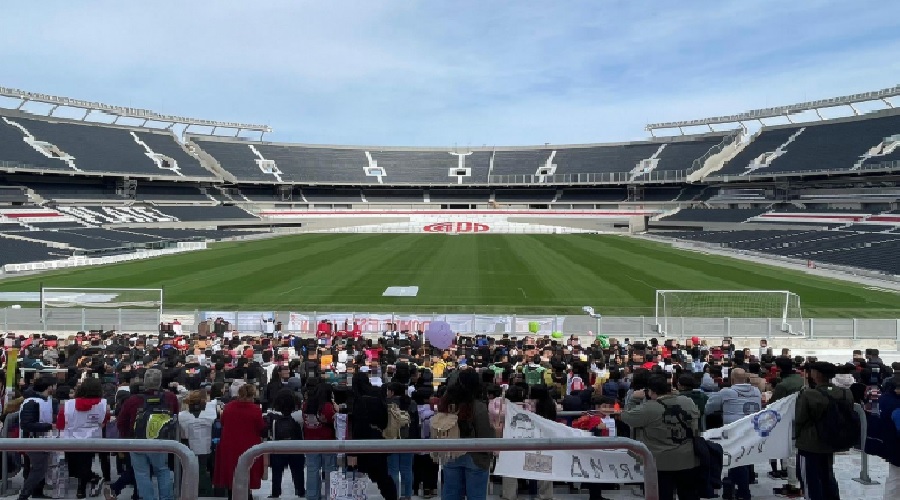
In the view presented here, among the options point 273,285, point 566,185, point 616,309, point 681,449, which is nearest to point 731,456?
point 681,449

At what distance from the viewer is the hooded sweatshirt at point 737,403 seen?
7.59 m

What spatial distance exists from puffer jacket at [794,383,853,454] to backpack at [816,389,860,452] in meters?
0.03

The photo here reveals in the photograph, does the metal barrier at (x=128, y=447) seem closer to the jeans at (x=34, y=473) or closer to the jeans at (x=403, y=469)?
the jeans at (x=403, y=469)

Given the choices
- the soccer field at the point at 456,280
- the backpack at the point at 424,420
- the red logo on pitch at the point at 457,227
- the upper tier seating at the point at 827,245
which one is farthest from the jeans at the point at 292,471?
the red logo on pitch at the point at 457,227

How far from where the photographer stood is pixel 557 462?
20.0ft

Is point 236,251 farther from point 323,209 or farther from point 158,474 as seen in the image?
point 158,474

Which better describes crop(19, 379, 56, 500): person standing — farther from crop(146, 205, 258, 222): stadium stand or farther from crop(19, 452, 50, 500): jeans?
crop(146, 205, 258, 222): stadium stand

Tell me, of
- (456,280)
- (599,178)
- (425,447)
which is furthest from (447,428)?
(599,178)

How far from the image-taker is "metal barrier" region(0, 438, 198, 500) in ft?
11.3

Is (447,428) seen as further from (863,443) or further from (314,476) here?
(863,443)

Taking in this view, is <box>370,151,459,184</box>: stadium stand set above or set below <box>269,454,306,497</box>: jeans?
above

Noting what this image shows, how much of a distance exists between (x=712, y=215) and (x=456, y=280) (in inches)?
2135

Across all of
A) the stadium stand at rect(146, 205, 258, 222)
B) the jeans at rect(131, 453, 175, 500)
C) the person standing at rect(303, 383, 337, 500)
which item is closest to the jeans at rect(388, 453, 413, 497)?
the person standing at rect(303, 383, 337, 500)

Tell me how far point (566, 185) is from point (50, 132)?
240 feet
